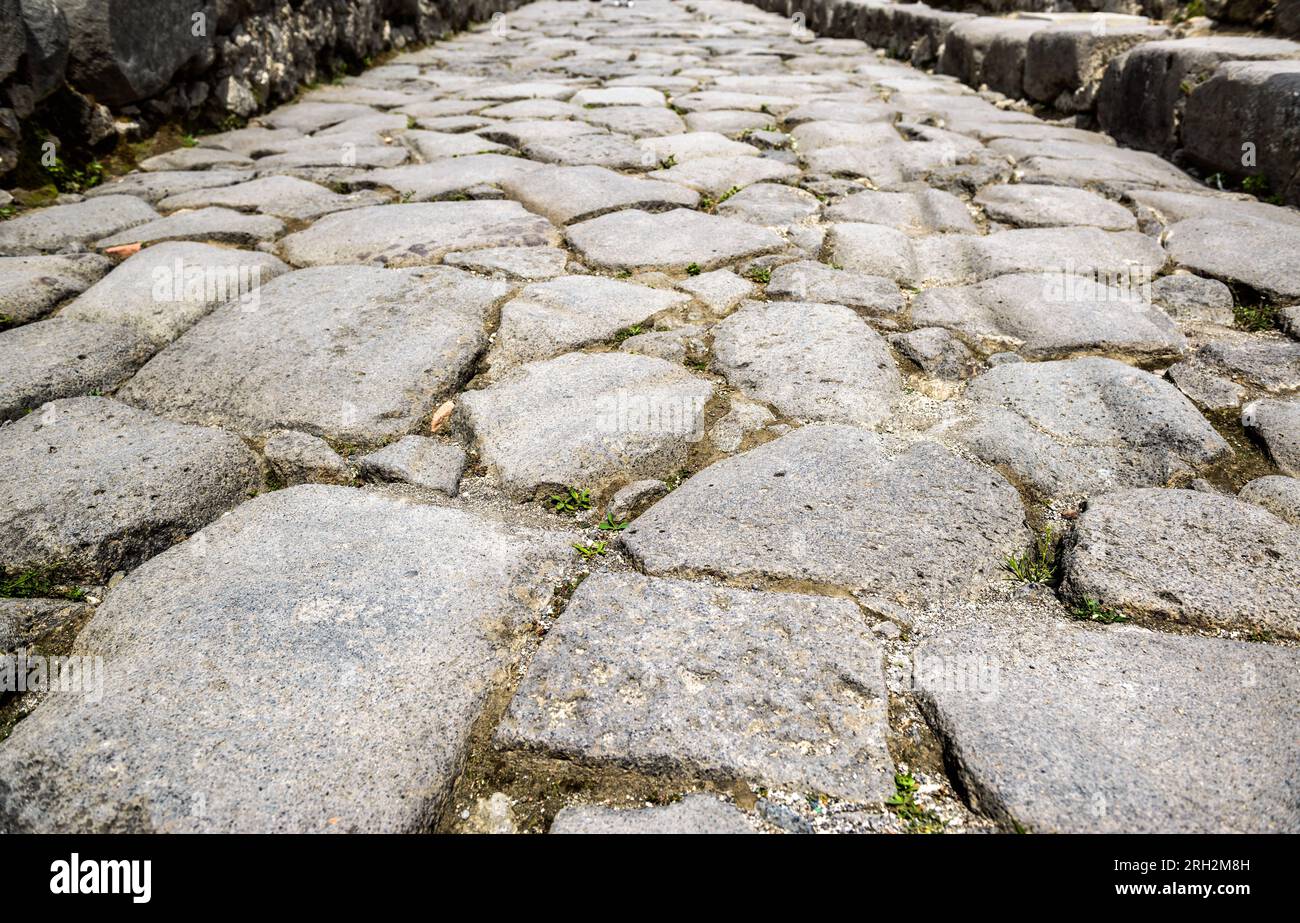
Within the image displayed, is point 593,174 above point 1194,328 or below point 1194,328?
above

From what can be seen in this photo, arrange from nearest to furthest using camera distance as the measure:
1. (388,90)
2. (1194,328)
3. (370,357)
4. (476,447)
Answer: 1. (476,447)
2. (370,357)
3. (1194,328)
4. (388,90)

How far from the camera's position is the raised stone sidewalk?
0.91 meters

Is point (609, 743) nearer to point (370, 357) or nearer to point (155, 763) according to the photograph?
point (155, 763)

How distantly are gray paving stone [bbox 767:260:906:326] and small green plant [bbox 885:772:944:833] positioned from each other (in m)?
1.32

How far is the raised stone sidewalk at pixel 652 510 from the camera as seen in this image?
0.91 meters

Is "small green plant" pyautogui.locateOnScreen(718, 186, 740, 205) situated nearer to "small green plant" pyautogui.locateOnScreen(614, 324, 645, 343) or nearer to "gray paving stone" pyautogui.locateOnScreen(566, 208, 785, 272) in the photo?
"gray paving stone" pyautogui.locateOnScreen(566, 208, 785, 272)

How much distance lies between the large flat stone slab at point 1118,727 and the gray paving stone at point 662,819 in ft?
0.95

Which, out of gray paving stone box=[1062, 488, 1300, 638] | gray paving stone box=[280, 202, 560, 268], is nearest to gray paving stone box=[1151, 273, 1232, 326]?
gray paving stone box=[1062, 488, 1300, 638]

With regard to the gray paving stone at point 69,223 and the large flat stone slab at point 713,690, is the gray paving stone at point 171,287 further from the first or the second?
the large flat stone slab at point 713,690

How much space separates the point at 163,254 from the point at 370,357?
101cm

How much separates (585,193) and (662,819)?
2.42 m

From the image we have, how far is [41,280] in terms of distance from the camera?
205cm

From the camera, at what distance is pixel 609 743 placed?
95cm

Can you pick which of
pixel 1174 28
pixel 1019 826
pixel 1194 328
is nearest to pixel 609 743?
pixel 1019 826
